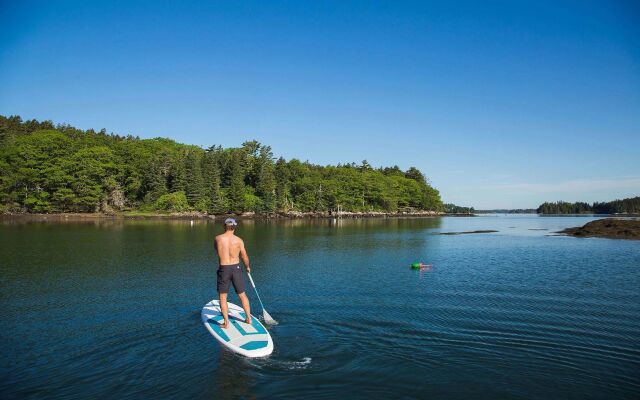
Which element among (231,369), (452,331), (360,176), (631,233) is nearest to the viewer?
(231,369)

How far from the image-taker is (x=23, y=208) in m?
93.4

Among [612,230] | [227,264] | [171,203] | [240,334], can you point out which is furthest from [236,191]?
[240,334]

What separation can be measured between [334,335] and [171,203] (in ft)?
323

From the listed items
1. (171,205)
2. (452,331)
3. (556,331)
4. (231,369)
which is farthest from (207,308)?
(171,205)

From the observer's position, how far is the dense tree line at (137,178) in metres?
94.5

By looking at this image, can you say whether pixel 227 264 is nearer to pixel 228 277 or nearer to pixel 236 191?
pixel 228 277

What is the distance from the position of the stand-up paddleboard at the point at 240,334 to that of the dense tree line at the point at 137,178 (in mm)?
95656

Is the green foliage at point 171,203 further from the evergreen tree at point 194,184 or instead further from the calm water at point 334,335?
the calm water at point 334,335

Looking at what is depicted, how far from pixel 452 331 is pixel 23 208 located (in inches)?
4314

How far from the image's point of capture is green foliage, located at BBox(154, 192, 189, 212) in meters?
102

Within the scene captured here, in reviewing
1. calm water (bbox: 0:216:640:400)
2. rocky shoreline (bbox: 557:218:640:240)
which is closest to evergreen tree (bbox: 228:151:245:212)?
rocky shoreline (bbox: 557:218:640:240)

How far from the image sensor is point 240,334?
1070 centimetres

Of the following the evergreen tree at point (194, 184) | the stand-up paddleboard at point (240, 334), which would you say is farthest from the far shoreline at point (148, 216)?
the stand-up paddleboard at point (240, 334)

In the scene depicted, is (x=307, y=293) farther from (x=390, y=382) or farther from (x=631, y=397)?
(x=631, y=397)
